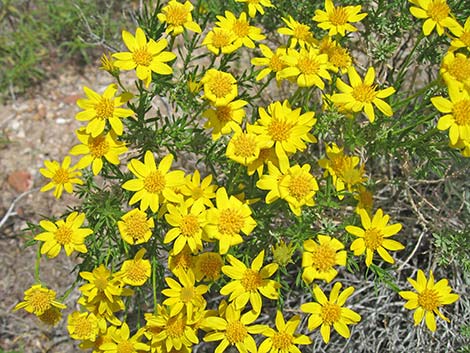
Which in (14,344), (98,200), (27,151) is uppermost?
(98,200)

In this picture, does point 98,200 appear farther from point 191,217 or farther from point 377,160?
point 377,160

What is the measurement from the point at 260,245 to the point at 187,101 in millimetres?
689

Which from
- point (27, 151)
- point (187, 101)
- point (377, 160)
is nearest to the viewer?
point (187, 101)

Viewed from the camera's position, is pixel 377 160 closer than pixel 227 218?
No

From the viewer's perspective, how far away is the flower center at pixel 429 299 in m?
2.29

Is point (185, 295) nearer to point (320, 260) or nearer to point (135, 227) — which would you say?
point (135, 227)

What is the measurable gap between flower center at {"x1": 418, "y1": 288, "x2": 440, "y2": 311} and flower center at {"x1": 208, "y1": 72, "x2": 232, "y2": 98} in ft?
3.70

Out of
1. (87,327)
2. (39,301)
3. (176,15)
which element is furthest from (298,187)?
(39,301)

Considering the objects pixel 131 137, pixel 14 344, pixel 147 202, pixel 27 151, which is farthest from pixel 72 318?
pixel 27 151

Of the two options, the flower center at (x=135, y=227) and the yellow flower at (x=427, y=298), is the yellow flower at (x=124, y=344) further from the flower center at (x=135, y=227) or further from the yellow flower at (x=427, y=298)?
the yellow flower at (x=427, y=298)

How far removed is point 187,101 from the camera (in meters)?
2.44

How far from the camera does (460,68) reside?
2170mm

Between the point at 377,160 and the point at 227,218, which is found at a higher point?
the point at 227,218

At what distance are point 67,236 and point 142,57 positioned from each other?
777mm
